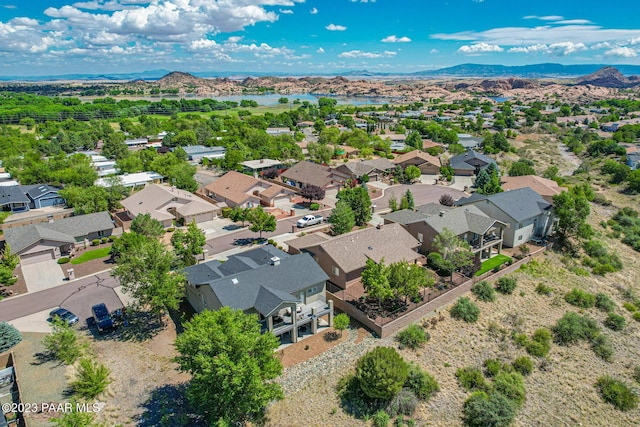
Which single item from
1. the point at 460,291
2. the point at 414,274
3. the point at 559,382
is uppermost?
the point at 414,274

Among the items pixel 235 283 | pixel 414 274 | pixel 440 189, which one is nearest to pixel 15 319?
pixel 235 283

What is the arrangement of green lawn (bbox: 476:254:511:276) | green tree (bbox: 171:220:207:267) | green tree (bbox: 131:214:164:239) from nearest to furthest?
1. green tree (bbox: 171:220:207:267)
2. green lawn (bbox: 476:254:511:276)
3. green tree (bbox: 131:214:164:239)

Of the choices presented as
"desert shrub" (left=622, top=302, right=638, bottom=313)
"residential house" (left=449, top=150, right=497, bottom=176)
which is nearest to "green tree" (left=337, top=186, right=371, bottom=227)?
"desert shrub" (left=622, top=302, right=638, bottom=313)

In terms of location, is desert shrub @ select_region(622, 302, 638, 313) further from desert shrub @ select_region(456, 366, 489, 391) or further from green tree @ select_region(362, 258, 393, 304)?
green tree @ select_region(362, 258, 393, 304)

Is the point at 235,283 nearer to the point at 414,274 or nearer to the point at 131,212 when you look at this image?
the point at 414,274

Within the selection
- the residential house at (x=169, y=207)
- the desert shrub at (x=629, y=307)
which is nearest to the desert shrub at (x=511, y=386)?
the desert shrub at (x=629, y=307)

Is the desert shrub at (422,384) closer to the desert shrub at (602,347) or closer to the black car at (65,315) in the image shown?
the desert shrub at (602,347)

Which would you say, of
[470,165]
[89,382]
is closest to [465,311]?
A: [89,382]
